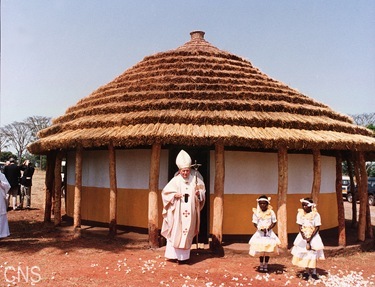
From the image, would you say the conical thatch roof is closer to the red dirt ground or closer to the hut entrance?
the hut entrance

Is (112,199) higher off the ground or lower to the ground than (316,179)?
lower

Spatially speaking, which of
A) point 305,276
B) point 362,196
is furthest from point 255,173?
point 305,276

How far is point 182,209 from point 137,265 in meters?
1.33

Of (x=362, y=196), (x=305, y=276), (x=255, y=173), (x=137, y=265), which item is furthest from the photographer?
(x=362, y=196)

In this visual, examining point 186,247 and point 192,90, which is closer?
point 186,247

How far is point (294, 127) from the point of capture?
26.9 feet

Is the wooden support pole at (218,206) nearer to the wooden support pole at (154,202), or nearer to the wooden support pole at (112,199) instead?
the wooden support pole at (154,202)

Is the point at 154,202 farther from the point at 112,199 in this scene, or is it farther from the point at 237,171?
the point at 237,171

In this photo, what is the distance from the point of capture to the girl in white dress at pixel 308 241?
5773 millimetres

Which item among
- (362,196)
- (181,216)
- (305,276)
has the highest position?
(362,196)

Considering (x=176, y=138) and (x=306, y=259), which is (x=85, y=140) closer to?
(x=176, y=138)

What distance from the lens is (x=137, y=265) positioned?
257 inches

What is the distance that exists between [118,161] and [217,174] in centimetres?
315

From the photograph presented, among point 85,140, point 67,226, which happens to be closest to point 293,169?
point 85,140
